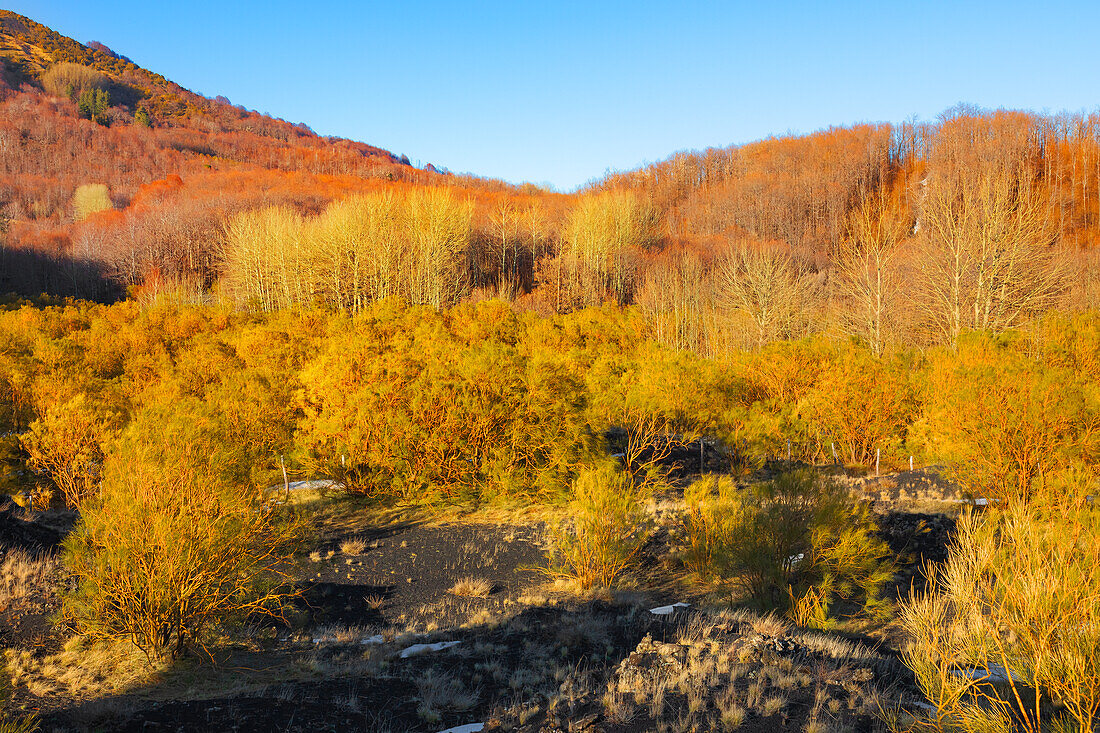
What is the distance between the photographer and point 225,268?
55219 millimetres

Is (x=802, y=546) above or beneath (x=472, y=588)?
above

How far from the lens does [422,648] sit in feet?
29.8

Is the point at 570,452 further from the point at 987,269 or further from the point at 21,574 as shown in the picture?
the point at 987,269

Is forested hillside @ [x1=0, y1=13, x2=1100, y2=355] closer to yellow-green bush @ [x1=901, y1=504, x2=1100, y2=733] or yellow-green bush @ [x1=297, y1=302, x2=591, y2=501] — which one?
yellow-green bush @ [x1=297, y1=302, x2=591, y2=501]

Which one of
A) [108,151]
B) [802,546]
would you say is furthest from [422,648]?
[108,151]

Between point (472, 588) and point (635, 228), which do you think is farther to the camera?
point (635, 228)

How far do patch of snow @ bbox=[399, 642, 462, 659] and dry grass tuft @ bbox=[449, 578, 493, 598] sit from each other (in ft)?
8.73

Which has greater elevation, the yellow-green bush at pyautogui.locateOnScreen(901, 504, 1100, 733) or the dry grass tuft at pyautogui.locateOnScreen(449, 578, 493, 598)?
the yellow-green bush at pyautogui.locateOnScreen(901, 504, 1100, 733)

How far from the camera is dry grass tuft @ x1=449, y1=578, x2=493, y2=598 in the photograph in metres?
12.0

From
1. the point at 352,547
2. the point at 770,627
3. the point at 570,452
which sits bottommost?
the point at 352,547

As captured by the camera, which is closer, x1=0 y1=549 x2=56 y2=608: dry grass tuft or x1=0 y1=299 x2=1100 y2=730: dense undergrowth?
x1=0 y1=299 x2=1100 y2=730: dense undergrowth

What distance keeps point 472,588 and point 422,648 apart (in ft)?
10.1

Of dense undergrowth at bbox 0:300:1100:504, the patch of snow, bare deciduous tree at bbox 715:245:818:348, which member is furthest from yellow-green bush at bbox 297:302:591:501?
bare deciduous tree at bbox 715:245:818:348

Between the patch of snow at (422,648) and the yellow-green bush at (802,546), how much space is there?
4.90 meters
